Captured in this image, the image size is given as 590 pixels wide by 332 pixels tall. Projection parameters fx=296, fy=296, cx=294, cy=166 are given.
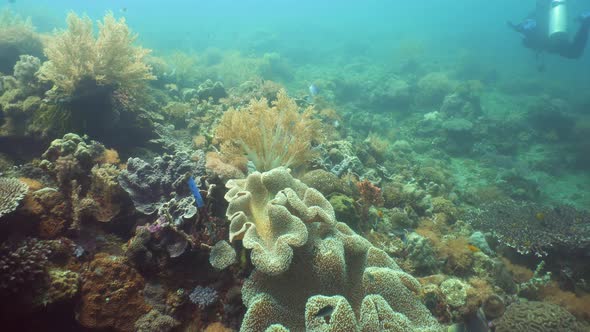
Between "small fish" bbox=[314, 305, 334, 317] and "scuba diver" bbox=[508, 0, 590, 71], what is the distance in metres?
18.0

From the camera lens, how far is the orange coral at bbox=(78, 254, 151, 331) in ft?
9.71

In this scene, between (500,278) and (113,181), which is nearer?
(113,181)

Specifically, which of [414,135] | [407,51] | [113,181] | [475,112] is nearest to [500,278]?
[113,181]

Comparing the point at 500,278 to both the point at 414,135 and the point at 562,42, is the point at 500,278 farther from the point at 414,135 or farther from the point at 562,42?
the point at 562,42

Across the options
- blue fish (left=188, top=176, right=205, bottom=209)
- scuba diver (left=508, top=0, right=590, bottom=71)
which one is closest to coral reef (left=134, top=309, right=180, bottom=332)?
blue fish (left=188, top=176, right=205, bottom=209)

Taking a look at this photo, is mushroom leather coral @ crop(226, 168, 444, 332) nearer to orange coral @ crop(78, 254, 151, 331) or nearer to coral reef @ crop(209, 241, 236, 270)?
coral reef @ crop(209, 241, 236, 270)

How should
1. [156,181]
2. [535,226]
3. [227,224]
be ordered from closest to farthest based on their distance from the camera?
[227,224] < [156,181] < [535,226]

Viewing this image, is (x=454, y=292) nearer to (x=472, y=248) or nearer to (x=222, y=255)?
(x=472, y=248)

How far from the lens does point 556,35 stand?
15398 mm

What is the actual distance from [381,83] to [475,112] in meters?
6.44

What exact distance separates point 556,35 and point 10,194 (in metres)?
21.9

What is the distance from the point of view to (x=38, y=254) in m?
2.98

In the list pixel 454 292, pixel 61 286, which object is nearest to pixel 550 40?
pixel 454 292

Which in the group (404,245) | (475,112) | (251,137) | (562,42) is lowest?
(475,112)
